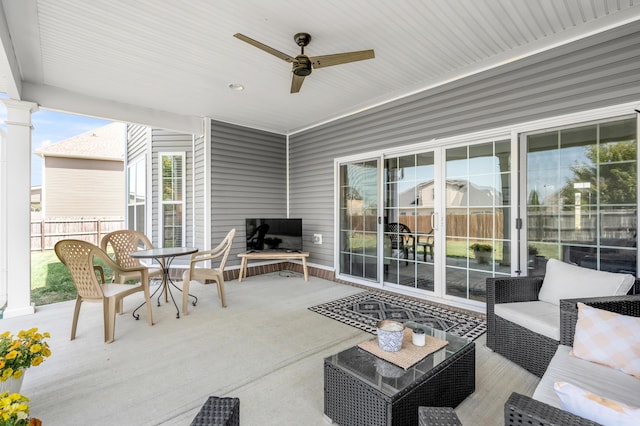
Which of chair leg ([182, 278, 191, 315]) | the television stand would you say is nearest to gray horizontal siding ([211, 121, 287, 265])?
the television stand

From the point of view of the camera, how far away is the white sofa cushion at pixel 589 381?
4.62 feet

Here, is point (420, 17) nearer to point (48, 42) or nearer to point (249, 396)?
point (249, 396)

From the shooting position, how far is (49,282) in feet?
18.0

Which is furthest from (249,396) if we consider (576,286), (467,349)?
(576,286)

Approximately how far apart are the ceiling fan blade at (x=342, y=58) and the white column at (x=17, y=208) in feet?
12.9

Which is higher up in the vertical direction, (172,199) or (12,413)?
(172,199)

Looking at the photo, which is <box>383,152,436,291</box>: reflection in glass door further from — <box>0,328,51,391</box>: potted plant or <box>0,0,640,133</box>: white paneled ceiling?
<box>0,328,51,391</box>: potted plant

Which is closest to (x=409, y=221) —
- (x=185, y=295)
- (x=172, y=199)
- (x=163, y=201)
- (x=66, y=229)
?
(x=185, y=295)

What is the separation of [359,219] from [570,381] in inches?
151

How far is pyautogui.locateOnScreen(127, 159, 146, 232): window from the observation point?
6477 millimetres

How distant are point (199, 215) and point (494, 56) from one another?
5.17m

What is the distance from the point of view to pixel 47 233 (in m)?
7.93

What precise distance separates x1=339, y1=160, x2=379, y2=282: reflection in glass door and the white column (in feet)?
14.9

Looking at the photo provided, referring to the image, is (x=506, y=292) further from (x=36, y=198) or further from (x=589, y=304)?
(x=36, y=198)
